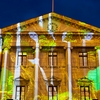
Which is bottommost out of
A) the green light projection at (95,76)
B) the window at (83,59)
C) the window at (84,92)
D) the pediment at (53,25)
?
the window at (84,92)

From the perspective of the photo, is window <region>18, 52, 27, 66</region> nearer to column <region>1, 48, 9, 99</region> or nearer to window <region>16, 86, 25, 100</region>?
column <region>1, 48, 9, 99</region>

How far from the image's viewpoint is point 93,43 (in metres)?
34.8

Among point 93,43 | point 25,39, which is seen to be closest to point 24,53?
point 25,39

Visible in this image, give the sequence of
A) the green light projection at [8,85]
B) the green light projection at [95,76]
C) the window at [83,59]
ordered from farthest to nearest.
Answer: the window at [83,59], the green light projection at [95,76], the green light projection at [8,85]

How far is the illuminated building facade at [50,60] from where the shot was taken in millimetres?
32800

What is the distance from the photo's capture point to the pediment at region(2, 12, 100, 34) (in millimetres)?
35219

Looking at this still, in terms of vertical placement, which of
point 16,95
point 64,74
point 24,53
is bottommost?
point 16,95

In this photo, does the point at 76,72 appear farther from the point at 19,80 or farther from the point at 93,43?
the point at 19,80

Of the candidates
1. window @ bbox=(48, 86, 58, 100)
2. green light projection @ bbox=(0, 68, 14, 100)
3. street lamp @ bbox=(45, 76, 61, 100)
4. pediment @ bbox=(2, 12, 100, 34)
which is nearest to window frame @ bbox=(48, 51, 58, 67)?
street lamp @ bbox=(45, 76, 61, 100)

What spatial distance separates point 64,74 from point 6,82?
581 centimetres

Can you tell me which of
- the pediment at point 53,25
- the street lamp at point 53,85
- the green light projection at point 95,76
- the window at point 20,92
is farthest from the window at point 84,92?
the pediment at point 53,25

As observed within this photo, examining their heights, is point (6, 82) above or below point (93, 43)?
below

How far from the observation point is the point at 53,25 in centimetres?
3547

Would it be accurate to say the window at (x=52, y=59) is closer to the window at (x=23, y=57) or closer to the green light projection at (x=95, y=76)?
the window at (x=23, y=57)
